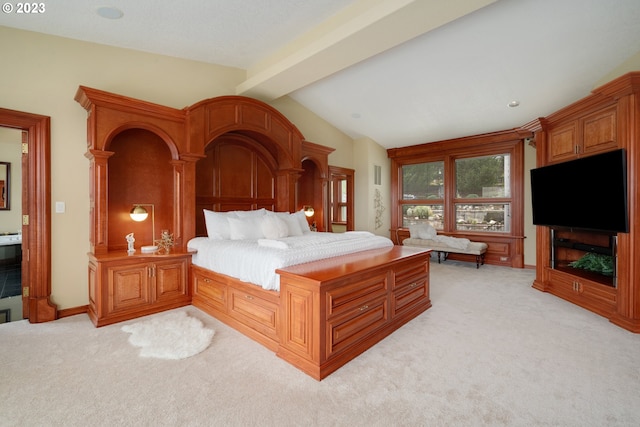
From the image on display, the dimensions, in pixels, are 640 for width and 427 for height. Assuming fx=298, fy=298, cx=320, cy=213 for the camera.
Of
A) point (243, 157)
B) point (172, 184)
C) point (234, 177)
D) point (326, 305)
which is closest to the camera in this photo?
point (326, 305)

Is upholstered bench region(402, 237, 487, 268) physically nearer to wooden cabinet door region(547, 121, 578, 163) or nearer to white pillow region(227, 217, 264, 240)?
wooden cabinet door region(547, 121, 578, 163)

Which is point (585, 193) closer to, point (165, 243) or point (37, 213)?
point (165, 243)

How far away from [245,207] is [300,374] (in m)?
3.36

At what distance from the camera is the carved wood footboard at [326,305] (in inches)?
87.4

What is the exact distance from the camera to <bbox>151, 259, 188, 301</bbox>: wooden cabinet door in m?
3.47

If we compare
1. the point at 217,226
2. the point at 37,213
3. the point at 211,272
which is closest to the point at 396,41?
the point at 217,226

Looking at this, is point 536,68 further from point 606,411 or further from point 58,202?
point 58,202

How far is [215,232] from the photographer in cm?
395

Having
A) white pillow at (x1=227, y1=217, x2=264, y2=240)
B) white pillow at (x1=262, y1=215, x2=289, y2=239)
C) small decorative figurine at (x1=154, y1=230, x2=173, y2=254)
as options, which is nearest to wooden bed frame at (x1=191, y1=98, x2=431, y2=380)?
small decorative figurine at (x1=154, y1=230, x2=173, y2=254)

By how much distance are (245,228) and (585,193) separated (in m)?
4.20

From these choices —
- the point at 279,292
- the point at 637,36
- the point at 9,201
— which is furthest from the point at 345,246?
the point at 9,201

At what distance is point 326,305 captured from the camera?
7.32 feet

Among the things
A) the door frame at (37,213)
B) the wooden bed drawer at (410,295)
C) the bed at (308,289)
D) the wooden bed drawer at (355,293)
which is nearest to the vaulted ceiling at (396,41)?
the door frame at (37,213)

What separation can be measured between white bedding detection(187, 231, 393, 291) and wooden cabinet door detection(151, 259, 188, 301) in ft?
0.62
